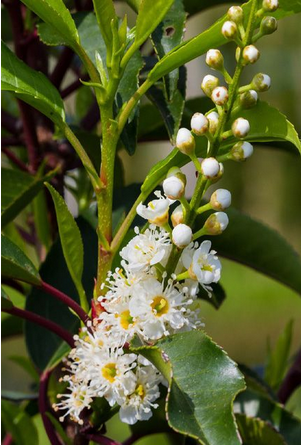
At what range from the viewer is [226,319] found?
5344mm

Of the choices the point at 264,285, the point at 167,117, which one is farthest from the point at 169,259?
the point at 264,285

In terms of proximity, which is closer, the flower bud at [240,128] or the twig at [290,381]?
the flower bud at [240,128]

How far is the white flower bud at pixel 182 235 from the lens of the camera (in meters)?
0.50

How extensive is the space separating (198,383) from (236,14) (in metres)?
0.24

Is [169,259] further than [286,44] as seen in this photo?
No

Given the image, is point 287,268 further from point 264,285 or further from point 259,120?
point 264,285

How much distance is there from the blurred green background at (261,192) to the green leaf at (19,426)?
377cm

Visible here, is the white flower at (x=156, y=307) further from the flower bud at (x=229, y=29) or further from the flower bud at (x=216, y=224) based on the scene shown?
the flower bud at (x=229, y=29)

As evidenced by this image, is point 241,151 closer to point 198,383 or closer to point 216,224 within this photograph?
point 216,224

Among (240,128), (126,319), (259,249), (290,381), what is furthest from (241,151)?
(290,381)

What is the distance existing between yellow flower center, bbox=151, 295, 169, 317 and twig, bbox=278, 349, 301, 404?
428 millimetres

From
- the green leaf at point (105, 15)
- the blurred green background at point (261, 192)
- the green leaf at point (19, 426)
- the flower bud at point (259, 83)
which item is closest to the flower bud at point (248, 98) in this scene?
the flower bud at point (259, 83)

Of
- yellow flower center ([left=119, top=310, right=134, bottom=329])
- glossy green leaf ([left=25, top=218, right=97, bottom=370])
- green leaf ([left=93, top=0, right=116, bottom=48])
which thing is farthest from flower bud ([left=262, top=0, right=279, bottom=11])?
glossy green leaf ([left=25, top=218, right=97, bottom=370])

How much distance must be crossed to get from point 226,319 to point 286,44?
3202 mm
